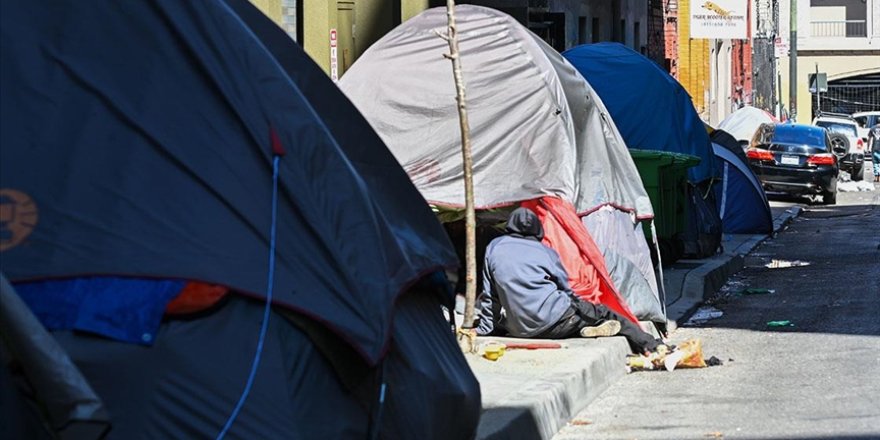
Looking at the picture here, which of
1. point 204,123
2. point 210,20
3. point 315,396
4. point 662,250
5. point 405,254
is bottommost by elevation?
point 662,250

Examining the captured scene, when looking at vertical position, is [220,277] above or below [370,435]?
above

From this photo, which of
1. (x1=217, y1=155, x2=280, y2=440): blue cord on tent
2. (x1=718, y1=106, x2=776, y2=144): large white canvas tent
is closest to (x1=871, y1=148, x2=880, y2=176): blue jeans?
(x1=718, y1=106, x2=776, y2=144): large white canvas tent

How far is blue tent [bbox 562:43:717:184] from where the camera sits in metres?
17.7

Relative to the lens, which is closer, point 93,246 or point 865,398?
point 93,246

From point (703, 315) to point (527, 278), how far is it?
3.82m

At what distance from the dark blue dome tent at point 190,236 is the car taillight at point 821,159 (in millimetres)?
25136

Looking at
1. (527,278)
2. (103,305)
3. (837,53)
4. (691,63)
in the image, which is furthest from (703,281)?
(837,53)

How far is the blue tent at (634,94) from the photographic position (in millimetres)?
17719

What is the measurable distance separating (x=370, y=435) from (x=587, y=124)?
25.7 feet

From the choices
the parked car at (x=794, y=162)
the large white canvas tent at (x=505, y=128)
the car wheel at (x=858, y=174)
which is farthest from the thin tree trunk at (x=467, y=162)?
the car wheel at (x=858, y=174)

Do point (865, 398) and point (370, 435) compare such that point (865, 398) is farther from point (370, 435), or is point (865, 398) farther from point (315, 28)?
point (315, 28)

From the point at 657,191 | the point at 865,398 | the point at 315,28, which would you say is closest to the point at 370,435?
the point at 865,398

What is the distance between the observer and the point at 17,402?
4.89 m

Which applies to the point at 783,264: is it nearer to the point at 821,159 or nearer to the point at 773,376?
the point at 773,376
